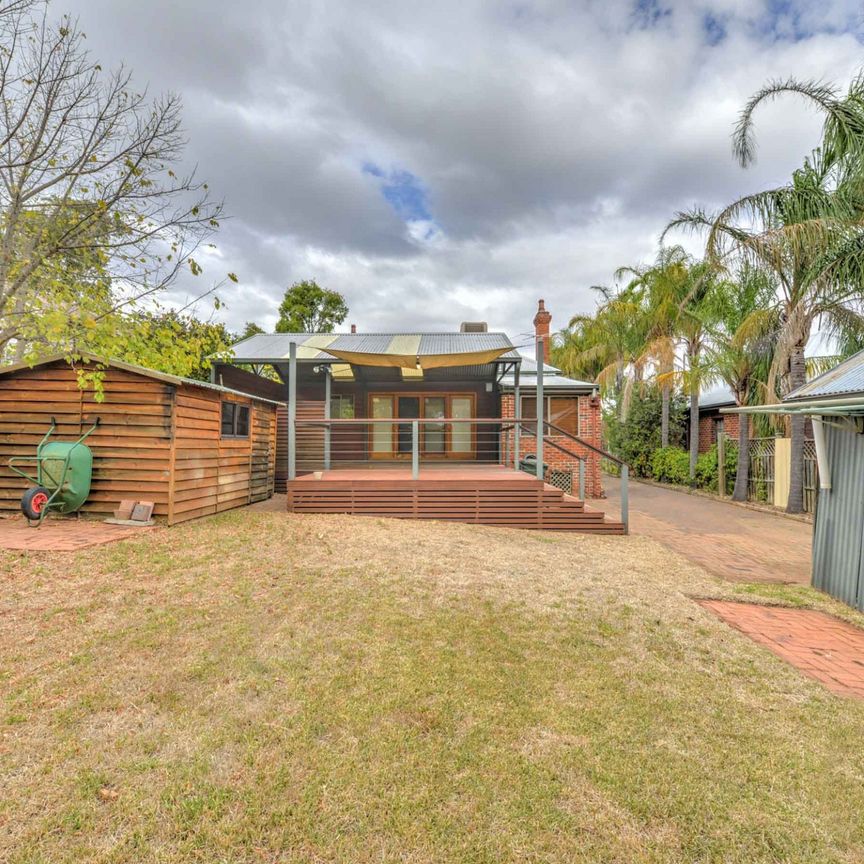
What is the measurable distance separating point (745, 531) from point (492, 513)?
5.63 meters

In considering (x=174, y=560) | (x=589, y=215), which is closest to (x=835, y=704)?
(x=174, y=560)

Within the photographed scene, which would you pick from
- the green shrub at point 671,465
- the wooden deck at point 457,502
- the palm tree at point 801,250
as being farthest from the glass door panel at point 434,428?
the green shrub at point 671,465


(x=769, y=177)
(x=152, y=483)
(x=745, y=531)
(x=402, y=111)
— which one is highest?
(x=402, y=111)

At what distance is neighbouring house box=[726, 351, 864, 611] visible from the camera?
4.78m

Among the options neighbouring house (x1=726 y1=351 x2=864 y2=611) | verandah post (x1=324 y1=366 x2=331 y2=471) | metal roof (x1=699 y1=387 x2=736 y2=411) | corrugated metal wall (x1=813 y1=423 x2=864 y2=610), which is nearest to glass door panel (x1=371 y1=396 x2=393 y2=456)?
verandah post (x1=324 y1=366 x2=331 y2=471)

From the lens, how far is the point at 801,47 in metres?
9.63

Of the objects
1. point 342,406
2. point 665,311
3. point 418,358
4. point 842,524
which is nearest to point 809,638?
point 842,524

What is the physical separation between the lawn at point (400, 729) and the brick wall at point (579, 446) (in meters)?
8.45

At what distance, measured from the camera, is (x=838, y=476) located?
17.1 feet

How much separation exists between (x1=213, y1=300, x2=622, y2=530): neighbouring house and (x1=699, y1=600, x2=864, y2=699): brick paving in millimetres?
3585

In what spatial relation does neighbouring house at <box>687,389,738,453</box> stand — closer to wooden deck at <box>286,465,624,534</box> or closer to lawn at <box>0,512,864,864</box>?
wooden deck at <box>286,465,624,534</box>

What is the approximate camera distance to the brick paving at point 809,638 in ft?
10.7

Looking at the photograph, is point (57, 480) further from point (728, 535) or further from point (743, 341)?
point (743, 341)

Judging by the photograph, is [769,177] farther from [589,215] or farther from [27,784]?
[27,784]
